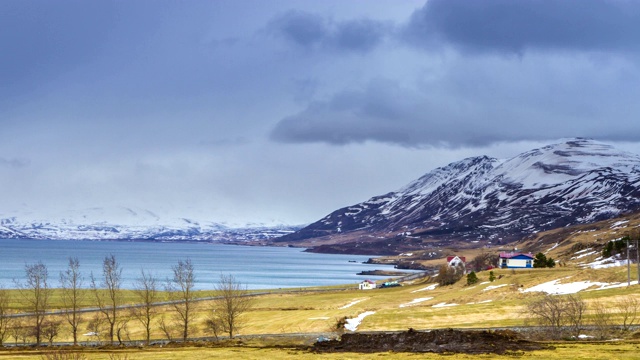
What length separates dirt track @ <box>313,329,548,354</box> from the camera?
6181cm

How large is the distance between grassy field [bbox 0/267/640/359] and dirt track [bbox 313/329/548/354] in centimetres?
303

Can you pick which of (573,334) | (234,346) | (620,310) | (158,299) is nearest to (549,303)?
(573,334)

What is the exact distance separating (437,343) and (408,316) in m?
29.3

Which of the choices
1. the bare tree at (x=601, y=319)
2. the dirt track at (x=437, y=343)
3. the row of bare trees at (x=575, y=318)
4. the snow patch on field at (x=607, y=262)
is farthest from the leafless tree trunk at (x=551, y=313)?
the snow patch on field at (x=607, y=262)

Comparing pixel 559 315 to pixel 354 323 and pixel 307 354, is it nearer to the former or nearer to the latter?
pixel 307 354

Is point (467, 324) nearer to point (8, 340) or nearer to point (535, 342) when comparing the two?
point (535, 342)

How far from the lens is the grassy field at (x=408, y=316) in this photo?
201 feet

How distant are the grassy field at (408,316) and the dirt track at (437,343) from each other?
119 inches

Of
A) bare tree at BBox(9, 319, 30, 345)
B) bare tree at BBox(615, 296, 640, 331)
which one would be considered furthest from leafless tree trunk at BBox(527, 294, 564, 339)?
bare tree at BBox(9, 319, 30, 345)

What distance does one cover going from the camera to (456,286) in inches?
6058

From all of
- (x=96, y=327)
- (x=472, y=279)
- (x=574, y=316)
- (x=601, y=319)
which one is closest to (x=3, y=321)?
(x=96, y=327)

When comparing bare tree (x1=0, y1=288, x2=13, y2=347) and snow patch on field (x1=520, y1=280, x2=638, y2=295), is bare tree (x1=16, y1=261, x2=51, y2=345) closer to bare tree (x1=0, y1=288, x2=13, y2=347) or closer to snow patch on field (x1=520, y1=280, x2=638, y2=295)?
bare tree (x1=0, y1=288, x2=13, y2=347)

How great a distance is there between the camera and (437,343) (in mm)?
65938

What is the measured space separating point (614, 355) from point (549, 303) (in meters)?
24.5
